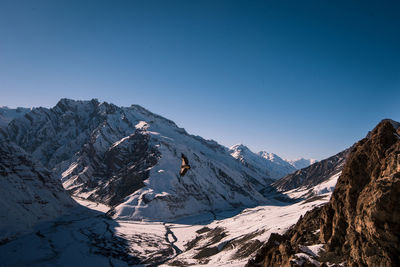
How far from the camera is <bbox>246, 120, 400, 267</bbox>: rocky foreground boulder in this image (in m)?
17.9

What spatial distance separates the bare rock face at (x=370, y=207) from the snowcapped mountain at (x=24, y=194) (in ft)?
315

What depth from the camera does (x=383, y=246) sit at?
18.0 metres

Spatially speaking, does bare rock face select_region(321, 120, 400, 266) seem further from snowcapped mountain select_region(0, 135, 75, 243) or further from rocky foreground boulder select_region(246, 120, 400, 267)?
snowcapped mountain select_region(0, 135, 75, 243)

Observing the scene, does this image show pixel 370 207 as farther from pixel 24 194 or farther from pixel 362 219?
pixel 24 194

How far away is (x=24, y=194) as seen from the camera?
112 m

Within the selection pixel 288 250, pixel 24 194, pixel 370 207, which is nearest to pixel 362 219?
pixel 370 207

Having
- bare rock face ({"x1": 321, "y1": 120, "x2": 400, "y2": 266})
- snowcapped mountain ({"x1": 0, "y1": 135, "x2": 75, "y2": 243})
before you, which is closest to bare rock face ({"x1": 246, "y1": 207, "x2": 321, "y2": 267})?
bare rock face ({"x1": 321, "y1": 120, "x2": 400, "y2": 266})

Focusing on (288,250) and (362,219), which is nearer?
(362,219)

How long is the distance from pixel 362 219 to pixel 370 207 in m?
1.68

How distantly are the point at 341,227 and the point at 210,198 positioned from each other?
157 metres

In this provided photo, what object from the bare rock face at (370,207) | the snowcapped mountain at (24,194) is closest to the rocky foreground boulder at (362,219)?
the bare rock face at (370,207)

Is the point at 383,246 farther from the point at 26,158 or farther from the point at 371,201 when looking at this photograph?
the point at 26,158

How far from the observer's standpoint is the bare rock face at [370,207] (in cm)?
1783

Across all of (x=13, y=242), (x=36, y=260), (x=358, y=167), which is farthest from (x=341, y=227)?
(x=13, y=242)
